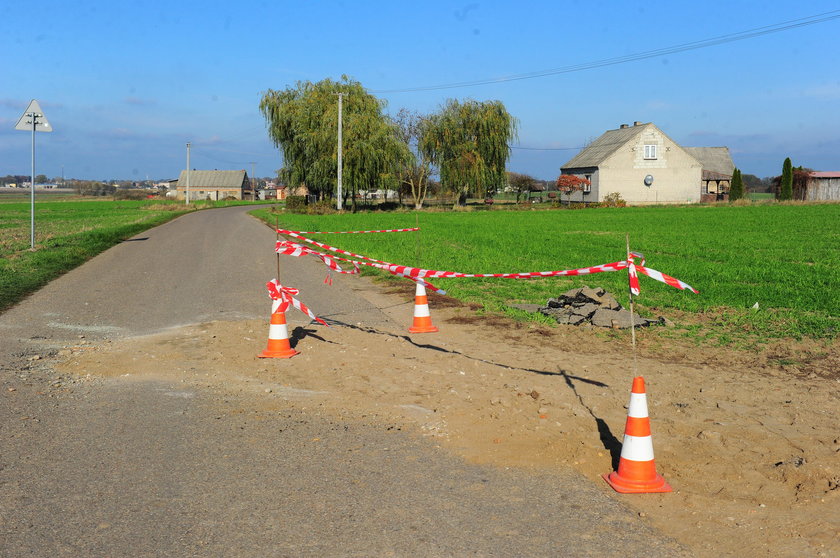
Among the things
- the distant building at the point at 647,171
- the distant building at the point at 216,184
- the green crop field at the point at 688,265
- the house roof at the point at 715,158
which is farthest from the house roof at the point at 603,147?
the distant building at the point at 216,184

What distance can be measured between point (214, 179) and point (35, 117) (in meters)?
145

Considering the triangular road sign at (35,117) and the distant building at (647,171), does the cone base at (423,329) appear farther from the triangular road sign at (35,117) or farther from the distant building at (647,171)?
the distant building at (647,171)

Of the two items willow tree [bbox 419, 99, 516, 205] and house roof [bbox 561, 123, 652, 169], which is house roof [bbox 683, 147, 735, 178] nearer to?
house roof [bbox 561, 123, 652, 169]

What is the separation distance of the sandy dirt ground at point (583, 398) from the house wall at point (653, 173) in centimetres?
6602

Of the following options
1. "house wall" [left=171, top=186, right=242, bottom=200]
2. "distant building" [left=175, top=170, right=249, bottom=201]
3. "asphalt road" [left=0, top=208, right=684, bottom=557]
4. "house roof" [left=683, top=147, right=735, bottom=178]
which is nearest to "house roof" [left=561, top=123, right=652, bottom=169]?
"house roof" [left=683, top=147, right=735, bottom=178]

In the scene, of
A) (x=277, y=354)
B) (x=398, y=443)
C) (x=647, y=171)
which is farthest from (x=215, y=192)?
(x=398, y=443)

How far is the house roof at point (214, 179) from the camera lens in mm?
159125

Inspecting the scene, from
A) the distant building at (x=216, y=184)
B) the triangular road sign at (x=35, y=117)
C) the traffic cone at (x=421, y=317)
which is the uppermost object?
the distant building at (x=216, y=184)

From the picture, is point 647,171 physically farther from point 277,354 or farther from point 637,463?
point 637,463

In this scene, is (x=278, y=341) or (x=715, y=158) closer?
(x=278, y=341)

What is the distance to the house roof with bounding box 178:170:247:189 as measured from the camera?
15912 cm

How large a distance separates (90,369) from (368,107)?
53.7 metres

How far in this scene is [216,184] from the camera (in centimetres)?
15925

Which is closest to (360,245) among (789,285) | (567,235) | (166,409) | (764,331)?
(567,235)
